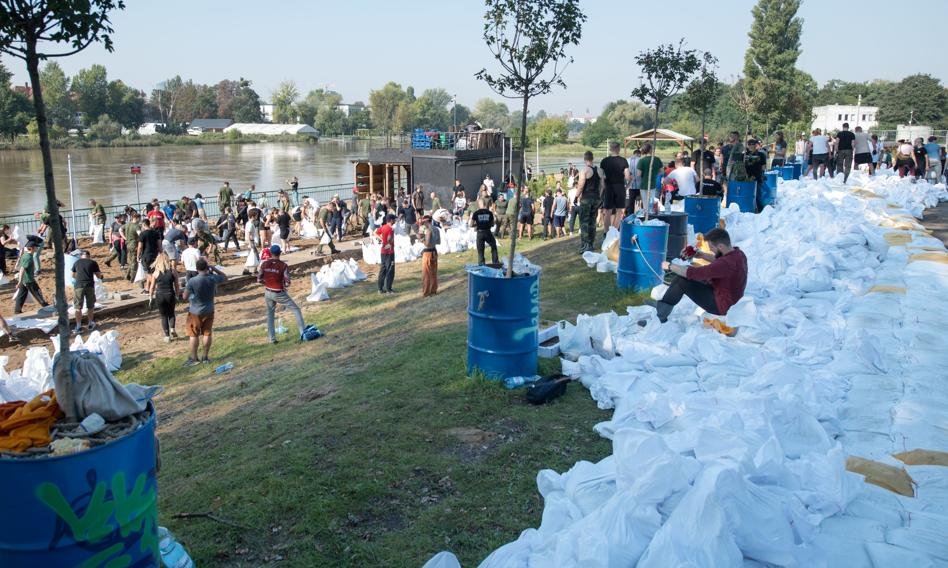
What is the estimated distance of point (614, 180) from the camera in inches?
437

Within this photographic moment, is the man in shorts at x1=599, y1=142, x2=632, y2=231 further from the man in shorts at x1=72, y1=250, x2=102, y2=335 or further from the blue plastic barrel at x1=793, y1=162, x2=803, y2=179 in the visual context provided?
the man in shorts at x1=72, y1=250, x2=102, y2=335

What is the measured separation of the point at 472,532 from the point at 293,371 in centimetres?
515

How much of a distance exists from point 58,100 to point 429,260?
79.1m

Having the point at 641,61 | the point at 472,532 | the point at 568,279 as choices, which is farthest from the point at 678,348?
the point at 641,61

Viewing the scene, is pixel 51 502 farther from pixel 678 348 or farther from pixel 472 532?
pixel 678 348

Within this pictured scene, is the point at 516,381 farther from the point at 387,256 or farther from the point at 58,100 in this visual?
the point at 58,100

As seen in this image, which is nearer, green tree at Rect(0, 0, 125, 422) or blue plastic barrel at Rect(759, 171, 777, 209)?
green tree at Rect(0, 0, 125, 422)

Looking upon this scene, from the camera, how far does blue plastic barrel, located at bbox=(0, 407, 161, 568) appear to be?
115 inches

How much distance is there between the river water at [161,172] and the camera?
3650 centimetres

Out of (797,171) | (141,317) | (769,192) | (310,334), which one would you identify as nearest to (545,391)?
(310,334)

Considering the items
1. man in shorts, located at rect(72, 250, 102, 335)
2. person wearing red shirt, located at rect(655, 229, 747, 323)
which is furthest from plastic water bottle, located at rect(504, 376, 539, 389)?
man in shorts, located at rect(72, 250, 102, 335)

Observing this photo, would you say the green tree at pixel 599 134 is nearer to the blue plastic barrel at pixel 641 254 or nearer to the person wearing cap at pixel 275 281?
the person wearing cap at pixel 275 281

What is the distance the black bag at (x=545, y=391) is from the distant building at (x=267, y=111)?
12579 cm

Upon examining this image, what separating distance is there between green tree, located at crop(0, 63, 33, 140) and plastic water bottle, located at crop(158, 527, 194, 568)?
2430 inches
